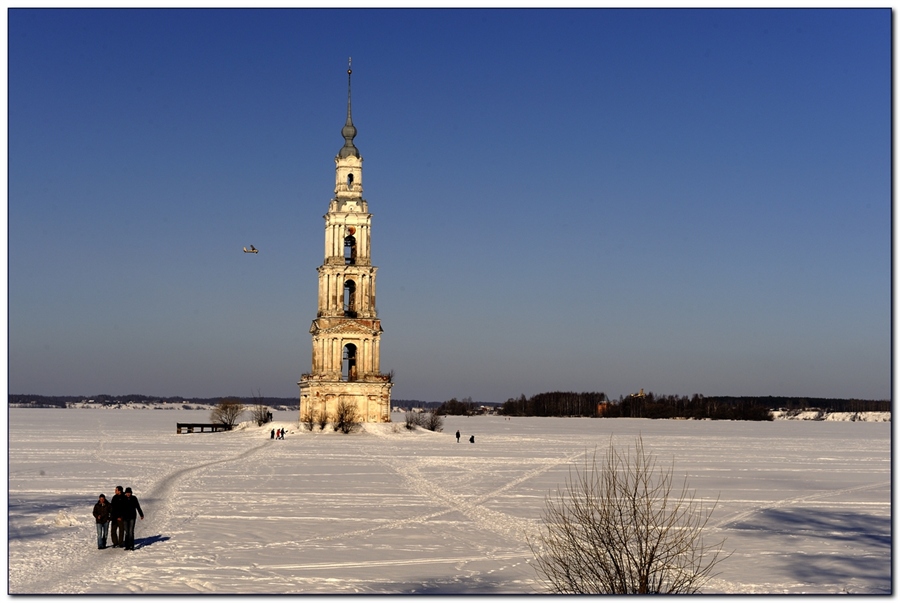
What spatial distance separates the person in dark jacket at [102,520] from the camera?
61.0 feet

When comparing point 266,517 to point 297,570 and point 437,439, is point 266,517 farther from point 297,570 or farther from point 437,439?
point 437,439

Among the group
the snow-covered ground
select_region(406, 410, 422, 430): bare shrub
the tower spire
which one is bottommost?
the snow-covered ground

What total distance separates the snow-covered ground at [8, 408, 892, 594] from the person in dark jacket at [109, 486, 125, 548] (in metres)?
0.25

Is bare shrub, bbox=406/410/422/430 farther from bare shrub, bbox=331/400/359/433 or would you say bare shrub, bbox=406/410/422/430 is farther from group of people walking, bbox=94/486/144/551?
group of people walking, bbox=94/486/144/551

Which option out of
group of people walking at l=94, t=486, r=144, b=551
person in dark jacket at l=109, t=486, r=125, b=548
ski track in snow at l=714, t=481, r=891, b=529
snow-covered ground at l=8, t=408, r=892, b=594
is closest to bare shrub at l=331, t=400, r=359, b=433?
snow-covered ground at l=8, t=408, r=892, b=594

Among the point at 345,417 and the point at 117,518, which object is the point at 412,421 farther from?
the point at 117,518

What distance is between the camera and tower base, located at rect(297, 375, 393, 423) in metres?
74.3

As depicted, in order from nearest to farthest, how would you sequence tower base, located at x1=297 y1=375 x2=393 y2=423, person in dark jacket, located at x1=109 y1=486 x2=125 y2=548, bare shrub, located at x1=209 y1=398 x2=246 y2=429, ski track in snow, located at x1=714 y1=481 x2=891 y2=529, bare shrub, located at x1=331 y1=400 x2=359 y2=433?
person in dark jacket, located at x1=109 y1=486 x2=125 y2=548 < ski track in snow, located at x1=714 y1=481 x2=891 y2=529 < bare shrub, located at x1=331 y1=400 x2=359 y2=433 < tower base, located at x1=297 y1=375 x2=393 y2=423 < bare shrub, located at x1=209 y1=398 x2=246 y2=429

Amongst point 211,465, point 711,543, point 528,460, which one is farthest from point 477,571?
point 528,460

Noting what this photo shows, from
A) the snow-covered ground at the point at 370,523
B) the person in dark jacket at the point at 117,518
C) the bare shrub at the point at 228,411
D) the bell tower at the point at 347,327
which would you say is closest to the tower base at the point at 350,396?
the bell tower at the point at 347,327

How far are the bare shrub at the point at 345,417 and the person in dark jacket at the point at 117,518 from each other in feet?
170

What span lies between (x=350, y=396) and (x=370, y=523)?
170 feet

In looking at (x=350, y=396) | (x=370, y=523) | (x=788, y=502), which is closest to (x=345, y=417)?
(x=350, y=396)

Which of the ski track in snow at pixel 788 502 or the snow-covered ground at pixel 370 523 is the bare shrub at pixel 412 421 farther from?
the ski track in snow at pixel 788 502
